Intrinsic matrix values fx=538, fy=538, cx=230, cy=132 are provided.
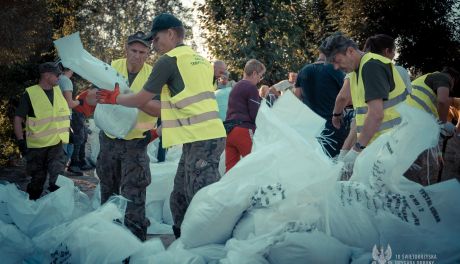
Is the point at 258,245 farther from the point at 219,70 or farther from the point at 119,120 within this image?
the point at 219,70


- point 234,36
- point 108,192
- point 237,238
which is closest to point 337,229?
point 237,238

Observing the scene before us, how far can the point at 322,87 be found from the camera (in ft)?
17.6

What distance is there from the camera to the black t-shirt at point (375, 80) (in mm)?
3396

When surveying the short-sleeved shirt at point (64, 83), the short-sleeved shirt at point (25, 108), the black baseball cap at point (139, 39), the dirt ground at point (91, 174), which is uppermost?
the black baseball cap at point (139, 39)

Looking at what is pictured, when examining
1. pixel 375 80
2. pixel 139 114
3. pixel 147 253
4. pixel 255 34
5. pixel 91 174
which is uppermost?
pixel 255 34

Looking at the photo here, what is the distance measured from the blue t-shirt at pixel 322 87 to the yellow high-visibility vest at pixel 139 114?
1853mm

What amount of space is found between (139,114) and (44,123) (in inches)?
96.2

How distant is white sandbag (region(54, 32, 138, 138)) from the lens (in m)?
3.48

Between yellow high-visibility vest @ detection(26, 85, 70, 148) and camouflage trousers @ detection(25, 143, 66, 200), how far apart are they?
0.27 ft

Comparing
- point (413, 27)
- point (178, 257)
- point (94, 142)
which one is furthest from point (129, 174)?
point (413, 27)

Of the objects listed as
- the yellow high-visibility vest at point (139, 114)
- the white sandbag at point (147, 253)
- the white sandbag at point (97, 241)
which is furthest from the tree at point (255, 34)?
the white sandbag at point (147, 253)

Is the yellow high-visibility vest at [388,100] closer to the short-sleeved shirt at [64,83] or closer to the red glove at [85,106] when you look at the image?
the red glove at [85,106]

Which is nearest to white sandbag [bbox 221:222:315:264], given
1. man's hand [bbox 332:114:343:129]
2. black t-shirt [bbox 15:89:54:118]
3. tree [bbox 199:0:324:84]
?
man's hand [bbox 332:114:343:129]

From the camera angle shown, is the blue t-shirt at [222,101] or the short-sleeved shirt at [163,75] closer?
the short-sleeved shirt at [163,75]
